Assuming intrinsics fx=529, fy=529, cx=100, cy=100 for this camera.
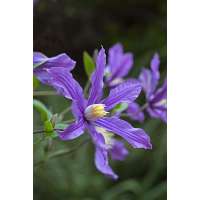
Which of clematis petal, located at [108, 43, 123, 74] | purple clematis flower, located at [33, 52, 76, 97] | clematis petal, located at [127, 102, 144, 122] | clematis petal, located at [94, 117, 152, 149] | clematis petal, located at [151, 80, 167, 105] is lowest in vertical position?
clematis petal, located at [94, 117, 152, 149]

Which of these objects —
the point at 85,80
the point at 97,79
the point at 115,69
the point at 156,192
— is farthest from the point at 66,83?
the point at 156,192

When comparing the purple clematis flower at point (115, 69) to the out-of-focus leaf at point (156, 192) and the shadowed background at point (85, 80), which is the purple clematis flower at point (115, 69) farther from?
the out-of-focus leaf at point (156, 192)

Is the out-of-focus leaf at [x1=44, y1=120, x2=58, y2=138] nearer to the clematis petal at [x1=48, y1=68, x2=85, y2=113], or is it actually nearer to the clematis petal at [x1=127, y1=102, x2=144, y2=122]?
the clematis petal at [x1=48, y1=68, x2=85, y2=113]

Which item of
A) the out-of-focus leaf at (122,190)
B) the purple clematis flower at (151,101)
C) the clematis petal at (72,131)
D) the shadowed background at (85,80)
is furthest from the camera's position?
the out-of-focus leaf at (122,190)

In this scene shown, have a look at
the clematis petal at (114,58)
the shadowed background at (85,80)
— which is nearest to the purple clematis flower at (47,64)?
the clematis petal at (114,58)

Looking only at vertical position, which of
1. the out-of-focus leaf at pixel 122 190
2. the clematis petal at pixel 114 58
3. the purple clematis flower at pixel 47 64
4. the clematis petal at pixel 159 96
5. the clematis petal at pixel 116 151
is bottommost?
the out-of-focus leaf at pixel 122 190

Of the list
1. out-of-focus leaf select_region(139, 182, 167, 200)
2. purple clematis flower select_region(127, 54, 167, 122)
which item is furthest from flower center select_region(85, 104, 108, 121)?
out-of-focus leaf select_region(139, 182, 167, 200)

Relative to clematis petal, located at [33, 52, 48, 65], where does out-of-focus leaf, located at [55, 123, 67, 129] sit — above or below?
below
